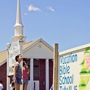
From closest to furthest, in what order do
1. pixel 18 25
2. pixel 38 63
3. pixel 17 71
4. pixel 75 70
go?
pixel 75 70
pixel 17 71
pixel 38 63
pixel 18 25

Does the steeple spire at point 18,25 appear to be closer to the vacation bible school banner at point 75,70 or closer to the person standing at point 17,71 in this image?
the person standing at point 17,71

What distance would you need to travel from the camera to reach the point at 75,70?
776cm

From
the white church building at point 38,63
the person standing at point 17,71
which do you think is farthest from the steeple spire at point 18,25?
the person standing at point 17,71

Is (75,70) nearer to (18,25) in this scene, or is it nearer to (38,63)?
(38,63)

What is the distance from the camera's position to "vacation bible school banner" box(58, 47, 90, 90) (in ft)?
23.9

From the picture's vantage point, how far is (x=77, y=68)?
25.2ft

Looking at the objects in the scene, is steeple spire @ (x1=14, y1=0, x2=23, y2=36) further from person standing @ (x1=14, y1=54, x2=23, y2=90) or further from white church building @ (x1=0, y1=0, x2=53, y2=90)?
person standing @ (x1=14, y1=54, x2=23, y2=90)

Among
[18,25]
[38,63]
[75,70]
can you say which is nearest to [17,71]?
[75,70]

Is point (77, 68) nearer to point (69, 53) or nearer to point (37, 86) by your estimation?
point (69, 53)

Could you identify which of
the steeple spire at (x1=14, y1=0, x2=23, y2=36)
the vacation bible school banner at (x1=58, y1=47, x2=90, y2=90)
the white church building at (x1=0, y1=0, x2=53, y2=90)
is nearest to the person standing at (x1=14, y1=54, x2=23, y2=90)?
the vacation bible school banner at (x1=58, y1=47, x2=90, y2=90)

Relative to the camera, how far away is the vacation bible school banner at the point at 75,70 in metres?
7.29

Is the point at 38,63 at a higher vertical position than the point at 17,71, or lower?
higher

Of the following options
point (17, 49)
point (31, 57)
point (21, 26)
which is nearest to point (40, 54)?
point (31, 57)

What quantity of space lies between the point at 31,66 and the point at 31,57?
90 cm
